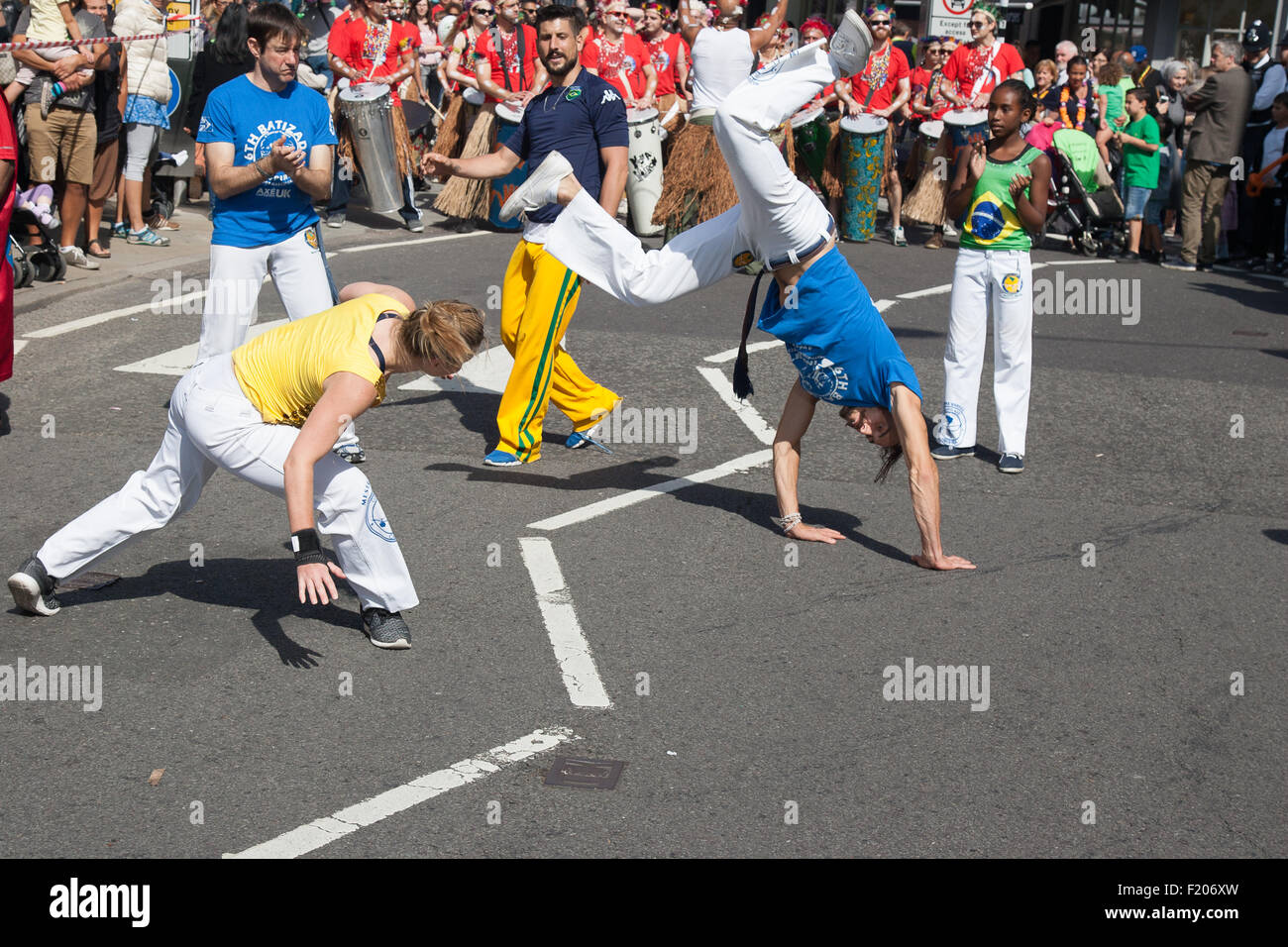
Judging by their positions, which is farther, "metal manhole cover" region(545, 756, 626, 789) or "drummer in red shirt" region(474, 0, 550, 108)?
"drummer in red shirt" region(474, 0, 550, 108)

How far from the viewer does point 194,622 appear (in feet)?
17.9

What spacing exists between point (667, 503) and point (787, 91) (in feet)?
6.99

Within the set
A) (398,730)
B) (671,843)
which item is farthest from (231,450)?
(671,843)

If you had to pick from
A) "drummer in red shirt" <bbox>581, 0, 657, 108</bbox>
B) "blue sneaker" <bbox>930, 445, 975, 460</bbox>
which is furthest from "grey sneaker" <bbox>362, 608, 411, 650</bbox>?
"drummer in red shirt" <bbox>581, 0, 657, 108</bbox>

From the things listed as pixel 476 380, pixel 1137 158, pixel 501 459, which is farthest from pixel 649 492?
pixel 1137 158

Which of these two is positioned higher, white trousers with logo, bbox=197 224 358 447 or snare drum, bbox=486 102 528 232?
white trousers with logo, bbox=197 224 358 447

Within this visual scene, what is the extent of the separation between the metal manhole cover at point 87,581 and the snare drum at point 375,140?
931 centimetres

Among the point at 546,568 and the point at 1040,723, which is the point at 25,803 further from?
the point at 1040,723

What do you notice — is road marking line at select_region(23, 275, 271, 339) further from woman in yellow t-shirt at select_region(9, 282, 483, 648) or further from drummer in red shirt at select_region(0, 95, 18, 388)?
woman in yellow t-shirt at select_region(9, 282, 483, 648)

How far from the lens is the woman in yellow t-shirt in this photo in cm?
482

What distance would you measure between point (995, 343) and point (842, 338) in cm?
200

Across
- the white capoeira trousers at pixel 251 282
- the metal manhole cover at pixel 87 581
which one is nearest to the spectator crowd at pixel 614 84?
the white capoeira trousers at pixel 251 282

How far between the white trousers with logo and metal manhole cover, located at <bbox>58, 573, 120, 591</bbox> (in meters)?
1.68

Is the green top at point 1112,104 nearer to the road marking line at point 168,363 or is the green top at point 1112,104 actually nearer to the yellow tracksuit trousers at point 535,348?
the yellow tracksuit trousers at point 535,348
